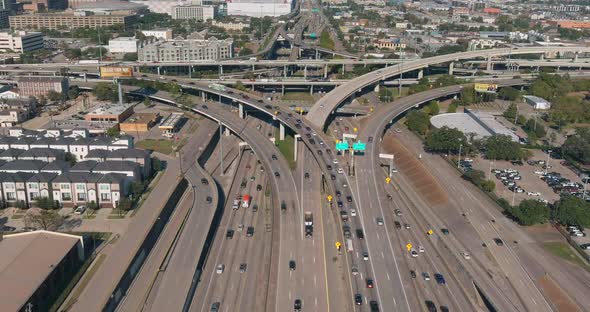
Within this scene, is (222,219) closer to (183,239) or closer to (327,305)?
(183,239)

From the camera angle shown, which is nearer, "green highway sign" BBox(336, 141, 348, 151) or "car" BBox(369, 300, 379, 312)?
"car" BBox(369, 300, 379, 312)

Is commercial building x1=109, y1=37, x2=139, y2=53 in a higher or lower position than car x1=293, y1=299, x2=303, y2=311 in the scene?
higher

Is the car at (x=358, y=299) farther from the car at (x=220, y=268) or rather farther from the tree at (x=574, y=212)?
the tree at (x=574, y=212)

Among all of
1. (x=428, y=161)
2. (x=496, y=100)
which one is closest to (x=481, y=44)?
(x=496, y=100)

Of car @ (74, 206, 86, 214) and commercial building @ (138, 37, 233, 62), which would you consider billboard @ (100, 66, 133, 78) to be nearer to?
car @ (74, 206, 86, 214)

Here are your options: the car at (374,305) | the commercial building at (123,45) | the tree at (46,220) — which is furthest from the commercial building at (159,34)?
the car at (374,305)

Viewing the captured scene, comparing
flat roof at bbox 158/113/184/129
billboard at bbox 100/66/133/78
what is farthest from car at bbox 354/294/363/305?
billboard at bbox 100/66/133/78

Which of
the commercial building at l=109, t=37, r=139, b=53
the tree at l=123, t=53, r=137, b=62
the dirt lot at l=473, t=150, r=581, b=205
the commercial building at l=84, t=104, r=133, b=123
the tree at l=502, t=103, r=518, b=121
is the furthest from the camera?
the commercial building at l=109, t=37, r=139, b=53

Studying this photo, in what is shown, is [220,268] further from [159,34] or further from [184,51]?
[159,34]
